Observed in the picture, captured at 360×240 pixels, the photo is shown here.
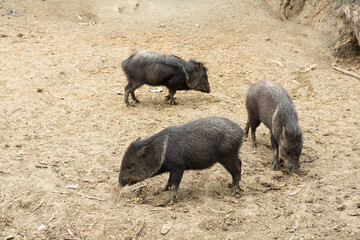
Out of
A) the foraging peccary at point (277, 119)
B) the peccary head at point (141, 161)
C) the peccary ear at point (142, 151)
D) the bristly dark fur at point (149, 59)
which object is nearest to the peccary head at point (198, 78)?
the bristly dark fur at point (149, 59)

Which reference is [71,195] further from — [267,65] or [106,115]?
[267,65]

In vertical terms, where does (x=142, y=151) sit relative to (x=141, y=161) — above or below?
above

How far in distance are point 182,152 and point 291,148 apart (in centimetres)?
172

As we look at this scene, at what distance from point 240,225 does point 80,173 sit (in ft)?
7.90

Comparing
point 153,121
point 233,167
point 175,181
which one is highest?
point 233,167

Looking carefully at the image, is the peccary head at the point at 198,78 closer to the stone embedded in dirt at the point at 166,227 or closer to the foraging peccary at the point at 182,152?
the foraging peccary at the point at 182,152

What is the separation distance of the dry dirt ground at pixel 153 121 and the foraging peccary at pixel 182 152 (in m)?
0.36

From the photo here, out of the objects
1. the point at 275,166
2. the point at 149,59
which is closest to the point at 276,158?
the point at 275,166

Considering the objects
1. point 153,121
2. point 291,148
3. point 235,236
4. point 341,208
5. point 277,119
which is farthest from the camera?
point 153,121

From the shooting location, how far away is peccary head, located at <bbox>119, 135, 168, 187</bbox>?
565 cm

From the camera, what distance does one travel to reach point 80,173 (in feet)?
19.9

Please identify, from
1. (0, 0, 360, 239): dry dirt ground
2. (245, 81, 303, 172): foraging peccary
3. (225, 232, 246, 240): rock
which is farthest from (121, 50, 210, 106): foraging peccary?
(225, 232, 246, 240): rock

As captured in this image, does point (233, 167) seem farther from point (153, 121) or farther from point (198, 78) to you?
point (198, 78)

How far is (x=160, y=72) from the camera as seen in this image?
8.61 metres
